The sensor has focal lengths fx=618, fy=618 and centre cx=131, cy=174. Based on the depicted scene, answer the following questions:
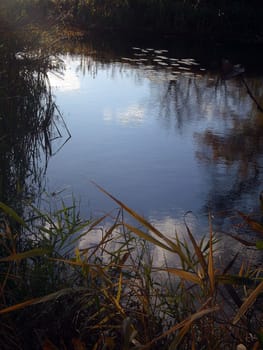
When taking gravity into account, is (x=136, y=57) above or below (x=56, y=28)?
below

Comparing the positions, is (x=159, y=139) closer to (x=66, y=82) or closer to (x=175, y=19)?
(x=66, y=82)

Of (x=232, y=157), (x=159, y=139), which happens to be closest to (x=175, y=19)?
(x=159, y=139)

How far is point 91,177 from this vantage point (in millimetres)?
3656

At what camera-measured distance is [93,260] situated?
226cm

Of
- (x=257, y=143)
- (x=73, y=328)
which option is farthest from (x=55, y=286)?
(x=257, y=143)

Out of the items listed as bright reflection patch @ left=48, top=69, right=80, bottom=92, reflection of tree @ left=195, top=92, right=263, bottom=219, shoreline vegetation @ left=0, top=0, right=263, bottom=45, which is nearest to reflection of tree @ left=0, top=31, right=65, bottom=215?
reflection of tree @ left=195, top=92, right=263, bottom=219

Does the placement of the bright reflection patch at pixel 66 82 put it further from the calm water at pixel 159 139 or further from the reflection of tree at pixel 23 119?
the reflection of tree at pixel 23 119

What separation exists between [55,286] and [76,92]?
172 inches

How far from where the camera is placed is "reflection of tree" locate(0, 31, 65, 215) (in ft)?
11.0

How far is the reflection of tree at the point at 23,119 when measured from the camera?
3360 mm

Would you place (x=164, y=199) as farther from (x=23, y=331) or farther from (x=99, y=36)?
(x=99, y=36)

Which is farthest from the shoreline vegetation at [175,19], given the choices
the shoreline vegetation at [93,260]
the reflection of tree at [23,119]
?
the reflection of tree at [23,119]

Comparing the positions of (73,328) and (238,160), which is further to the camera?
(238,160)

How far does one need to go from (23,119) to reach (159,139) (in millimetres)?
1201
